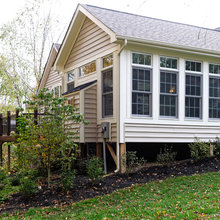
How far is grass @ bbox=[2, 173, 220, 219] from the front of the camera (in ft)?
19.8

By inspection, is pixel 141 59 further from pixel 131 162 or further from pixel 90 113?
pixel 131 162

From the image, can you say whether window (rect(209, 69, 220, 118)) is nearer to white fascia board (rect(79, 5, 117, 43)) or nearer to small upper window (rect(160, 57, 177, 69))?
small upper window (rect(160, 57, 177, 69))

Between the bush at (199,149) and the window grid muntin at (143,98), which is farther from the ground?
the window grid muntin at (143,98)

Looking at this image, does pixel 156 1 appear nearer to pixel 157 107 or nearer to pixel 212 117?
pixel 157 107

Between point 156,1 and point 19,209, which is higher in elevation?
point 156,1

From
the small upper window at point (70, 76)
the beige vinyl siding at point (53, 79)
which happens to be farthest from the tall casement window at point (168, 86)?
the beige vinyl siding at point (53, 79)

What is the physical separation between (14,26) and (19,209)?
14.0 m

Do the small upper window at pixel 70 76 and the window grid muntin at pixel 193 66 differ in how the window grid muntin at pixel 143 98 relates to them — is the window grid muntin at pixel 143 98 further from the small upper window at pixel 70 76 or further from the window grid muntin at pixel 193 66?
the small upper window at pixel 70 76

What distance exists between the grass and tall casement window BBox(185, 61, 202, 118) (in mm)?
2959

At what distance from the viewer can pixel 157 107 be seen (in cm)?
1027

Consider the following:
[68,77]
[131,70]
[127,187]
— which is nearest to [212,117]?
[131,70]

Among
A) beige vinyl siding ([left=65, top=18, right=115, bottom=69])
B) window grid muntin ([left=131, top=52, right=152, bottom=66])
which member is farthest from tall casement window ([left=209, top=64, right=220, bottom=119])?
beige vinyl siding ([left=65, top=18, right=115, bottom=69])

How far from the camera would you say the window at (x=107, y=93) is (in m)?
10.4

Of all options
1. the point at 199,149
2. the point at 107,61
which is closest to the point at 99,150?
the point at 107,61
